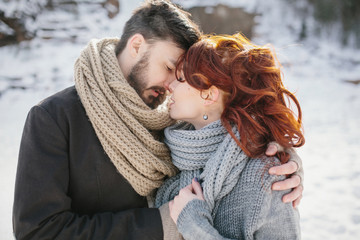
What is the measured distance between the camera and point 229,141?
1643 mm

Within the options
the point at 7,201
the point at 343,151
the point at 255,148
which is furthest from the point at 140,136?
the point at 343,151

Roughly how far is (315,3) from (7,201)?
39.8 ft

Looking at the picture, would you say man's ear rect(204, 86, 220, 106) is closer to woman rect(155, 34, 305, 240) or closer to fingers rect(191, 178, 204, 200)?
woman rect(155, 34, 305, 240)

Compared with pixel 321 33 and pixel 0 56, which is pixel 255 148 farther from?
pixel 321 33

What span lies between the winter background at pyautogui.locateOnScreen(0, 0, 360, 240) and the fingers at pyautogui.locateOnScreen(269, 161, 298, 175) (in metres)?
0.60

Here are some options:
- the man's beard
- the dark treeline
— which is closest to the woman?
the man's beard

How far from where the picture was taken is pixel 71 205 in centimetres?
172

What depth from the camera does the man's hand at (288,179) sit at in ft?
5.14

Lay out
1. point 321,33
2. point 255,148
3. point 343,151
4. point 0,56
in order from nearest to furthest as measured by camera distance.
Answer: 1. point 255,148
2. point 343,151
3. point 0,56
4. point 321,33

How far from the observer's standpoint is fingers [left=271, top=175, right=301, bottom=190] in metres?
1.56

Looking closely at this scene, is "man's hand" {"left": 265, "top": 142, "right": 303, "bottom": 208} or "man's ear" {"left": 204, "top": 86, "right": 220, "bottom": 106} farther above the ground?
"man's ear" {"left": 204, "top": 86, "right": 220, "bottom": 106}

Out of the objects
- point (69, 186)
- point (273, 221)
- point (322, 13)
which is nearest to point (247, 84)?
point (273, 221)

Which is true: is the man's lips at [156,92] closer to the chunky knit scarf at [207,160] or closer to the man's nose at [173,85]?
the man's nose at [173,85]

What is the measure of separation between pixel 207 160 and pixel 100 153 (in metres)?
0.56
